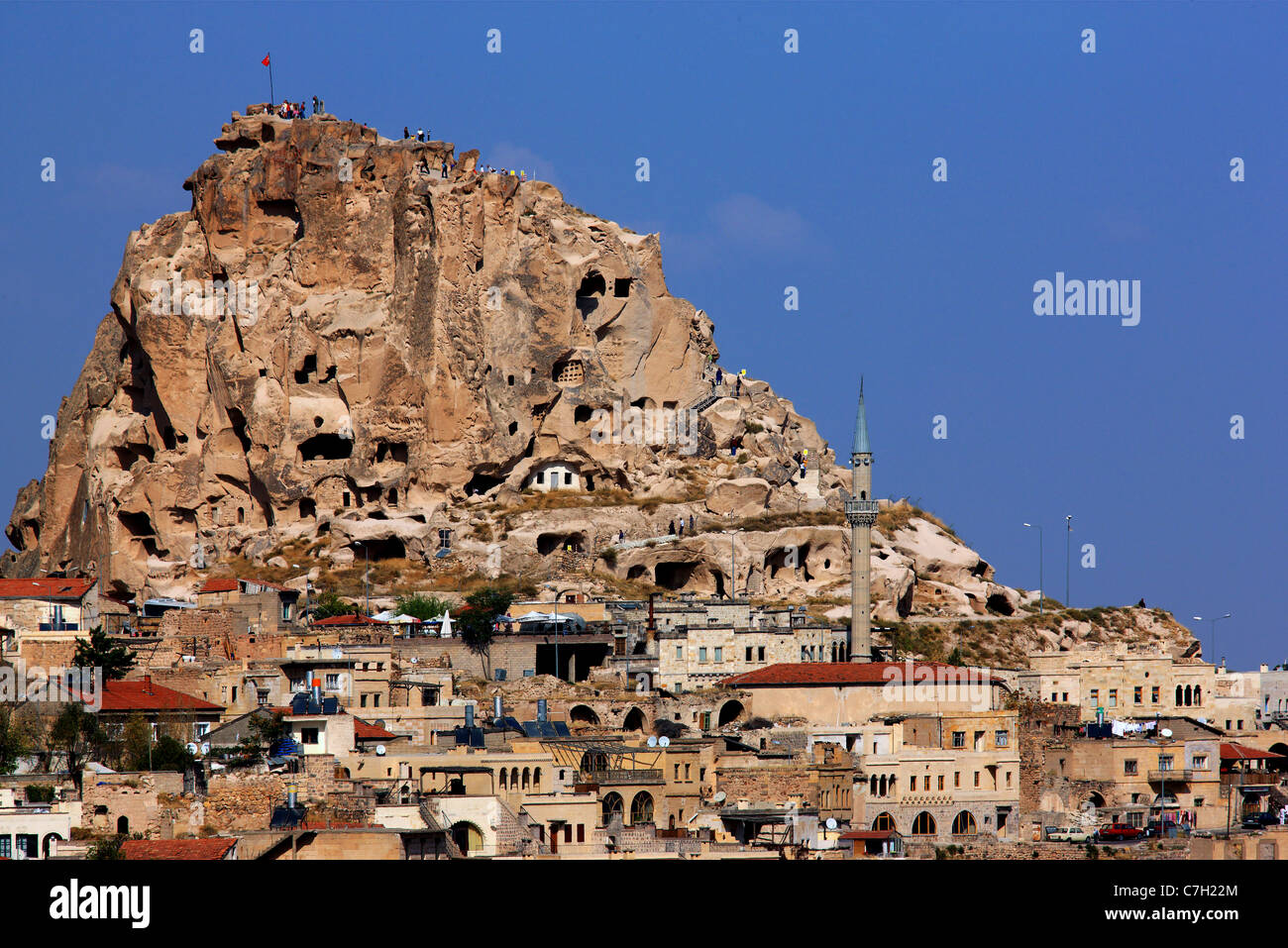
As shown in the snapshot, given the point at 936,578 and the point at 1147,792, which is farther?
the point at 936,578

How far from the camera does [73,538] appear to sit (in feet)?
396

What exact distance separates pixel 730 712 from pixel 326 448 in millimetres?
46430

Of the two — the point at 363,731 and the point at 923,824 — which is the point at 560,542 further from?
the point at 363,731

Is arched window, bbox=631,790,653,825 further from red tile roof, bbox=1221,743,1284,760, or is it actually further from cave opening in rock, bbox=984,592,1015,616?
cave opening in rock, bbox=984,592,1015,616

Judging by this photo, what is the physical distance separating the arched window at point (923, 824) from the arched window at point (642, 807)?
8.02m

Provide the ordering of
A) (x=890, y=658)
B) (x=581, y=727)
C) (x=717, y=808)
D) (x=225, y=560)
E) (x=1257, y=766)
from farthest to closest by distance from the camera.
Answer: (x=225, y=560), (x=890, y=658), (x=1257, y=766), (x=581, y=727), (x=717, y=808)

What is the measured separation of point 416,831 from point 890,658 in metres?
46.6

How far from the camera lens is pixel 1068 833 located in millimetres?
60938

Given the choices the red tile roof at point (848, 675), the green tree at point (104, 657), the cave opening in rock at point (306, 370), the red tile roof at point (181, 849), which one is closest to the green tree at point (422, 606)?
the cave opening in rock at point (306, 370)

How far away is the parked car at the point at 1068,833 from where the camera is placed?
193ft

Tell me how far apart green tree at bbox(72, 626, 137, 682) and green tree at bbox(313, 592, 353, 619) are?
924 inches

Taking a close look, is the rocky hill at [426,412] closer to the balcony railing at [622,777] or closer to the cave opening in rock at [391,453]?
the cave opening in rock at [391,453]
